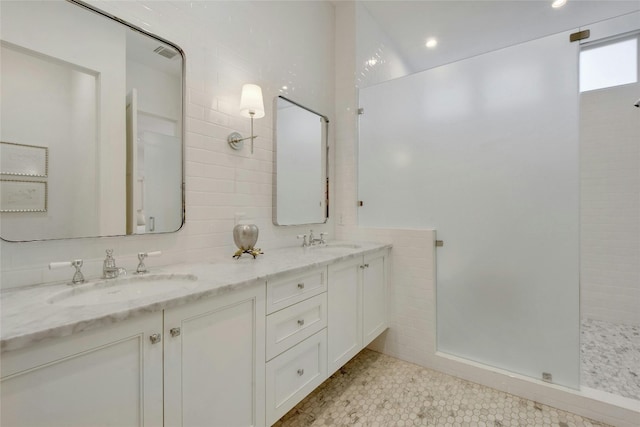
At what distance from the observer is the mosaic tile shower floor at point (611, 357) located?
178 centimetres

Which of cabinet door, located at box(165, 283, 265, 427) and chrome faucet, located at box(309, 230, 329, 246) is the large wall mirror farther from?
chrome faucet, located at box(309, 230, 329, 246)

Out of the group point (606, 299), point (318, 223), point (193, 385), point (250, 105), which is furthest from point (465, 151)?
point (606, 299)

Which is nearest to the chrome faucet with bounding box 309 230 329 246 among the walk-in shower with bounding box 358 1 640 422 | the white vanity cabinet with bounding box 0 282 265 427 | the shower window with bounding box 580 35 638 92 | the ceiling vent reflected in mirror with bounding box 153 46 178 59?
the walk-in shower with bounding box 358 1 640 422

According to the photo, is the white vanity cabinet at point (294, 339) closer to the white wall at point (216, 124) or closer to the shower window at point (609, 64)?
the white wall at point (216, 124)

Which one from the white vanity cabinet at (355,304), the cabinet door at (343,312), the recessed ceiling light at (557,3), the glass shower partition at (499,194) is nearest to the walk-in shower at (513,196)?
the glass shower partition at (499,194)

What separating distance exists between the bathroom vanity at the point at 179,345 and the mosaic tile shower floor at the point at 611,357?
1.71 m

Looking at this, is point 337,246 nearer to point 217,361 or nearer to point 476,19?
point 217,361

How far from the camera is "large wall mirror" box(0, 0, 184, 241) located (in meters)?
1.05

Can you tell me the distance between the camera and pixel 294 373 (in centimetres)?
142

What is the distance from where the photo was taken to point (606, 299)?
9.27 ft

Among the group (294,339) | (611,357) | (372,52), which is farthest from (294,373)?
(372,52)

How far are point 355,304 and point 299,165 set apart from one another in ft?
3.77

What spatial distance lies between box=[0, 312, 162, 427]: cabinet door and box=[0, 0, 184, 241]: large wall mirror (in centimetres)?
60

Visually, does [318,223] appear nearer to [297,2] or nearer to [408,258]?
[408,258]
